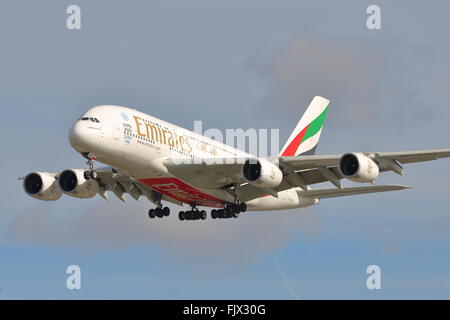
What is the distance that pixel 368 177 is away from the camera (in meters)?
48.7

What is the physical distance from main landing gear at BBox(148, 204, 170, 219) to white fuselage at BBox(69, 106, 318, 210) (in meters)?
1.54

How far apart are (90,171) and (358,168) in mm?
14119

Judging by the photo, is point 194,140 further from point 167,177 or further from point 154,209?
point 154,209

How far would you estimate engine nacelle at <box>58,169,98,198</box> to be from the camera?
5494 centimetres

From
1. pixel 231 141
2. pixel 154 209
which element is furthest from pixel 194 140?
pixel 154 209

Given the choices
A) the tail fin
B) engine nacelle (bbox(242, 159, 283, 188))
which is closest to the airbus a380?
engine nacelle (bbox(242, 159, 283, 188))

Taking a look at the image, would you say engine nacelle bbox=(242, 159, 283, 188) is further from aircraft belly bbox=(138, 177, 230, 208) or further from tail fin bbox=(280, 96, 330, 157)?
tail fin bbox=(280, 96, 330, 157)

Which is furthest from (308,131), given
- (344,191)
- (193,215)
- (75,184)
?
(75,184)

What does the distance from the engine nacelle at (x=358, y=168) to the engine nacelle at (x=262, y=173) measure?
3644mm

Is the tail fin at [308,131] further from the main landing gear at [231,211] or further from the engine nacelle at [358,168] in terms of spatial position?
the engine nacelle at [358,168]

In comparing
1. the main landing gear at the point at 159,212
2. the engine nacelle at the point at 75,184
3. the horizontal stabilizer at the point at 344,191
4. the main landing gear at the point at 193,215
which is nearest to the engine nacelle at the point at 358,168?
the horizontal stabilizer at the point at 344,191

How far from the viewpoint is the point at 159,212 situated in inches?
2250

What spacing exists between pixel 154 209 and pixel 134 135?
984 centimetres
